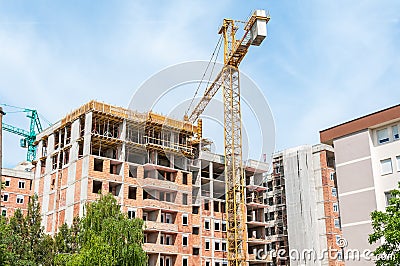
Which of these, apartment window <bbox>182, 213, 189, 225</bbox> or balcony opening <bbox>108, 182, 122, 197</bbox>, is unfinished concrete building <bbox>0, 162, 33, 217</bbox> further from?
apartment window <bbox>182, 213, 189, 225</bbox>

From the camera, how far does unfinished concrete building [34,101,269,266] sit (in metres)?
52.2

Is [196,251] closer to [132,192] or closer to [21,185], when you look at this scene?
[132,192]

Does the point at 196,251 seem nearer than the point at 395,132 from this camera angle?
No

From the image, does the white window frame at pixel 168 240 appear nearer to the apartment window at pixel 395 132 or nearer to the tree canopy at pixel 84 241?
the tree canopy at pixel 84 241

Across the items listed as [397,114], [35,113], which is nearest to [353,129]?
[397,114]

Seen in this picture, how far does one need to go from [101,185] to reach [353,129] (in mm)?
27570

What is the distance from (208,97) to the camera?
6575 centimetres

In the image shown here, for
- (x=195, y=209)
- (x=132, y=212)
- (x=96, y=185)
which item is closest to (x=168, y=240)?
(x=132, y=212)

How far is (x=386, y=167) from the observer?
32.3 metres

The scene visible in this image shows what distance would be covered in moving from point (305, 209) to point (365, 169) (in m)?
30.8

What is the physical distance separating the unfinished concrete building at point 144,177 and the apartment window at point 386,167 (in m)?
26.7

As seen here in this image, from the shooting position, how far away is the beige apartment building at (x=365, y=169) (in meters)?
31.8

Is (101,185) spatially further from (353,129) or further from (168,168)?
(353,129)

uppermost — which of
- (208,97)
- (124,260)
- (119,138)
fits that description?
(208,97)
